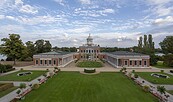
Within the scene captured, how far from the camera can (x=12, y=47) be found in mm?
53531

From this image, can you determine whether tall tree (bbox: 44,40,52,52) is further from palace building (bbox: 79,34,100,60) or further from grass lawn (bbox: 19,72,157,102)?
grass lawn (bbox: 19,72,157,102)

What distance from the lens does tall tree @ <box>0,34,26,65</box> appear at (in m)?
52.6

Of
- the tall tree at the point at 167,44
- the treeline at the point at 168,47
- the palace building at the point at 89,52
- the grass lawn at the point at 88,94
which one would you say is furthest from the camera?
the palace building at the point at 89,52

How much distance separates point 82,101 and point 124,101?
182 inches

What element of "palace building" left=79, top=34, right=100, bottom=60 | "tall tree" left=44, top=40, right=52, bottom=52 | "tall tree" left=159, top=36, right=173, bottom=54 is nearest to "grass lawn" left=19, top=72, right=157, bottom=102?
"tall tree" left=159, top=36, right=173, bottom=54

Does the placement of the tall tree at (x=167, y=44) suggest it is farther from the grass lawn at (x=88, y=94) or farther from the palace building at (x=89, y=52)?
the grass lawn at (x=88, y=94)

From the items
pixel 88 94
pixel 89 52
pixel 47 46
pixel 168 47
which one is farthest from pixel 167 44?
pixel 88 94

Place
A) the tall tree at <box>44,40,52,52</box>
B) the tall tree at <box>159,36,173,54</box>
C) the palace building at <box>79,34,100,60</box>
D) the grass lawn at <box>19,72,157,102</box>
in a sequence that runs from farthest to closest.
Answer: the palace building at <box>79,34,100,60</box>, the tall tree at <box>44,40,52,52</box>, the tall tree at <box>159,36,173,54</box>, the grass lawn at <box>19,72,157,102</box>

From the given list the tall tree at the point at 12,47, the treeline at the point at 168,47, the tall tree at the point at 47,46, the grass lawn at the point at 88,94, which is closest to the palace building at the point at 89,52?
the tall tree at the point at 47,46

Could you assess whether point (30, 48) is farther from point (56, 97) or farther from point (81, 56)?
point (56, 97)

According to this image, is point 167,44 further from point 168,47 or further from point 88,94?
point 88,94

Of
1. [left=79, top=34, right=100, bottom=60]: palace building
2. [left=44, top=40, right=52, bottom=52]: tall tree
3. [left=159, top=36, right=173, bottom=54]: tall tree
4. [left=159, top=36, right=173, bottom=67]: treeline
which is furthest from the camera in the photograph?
[left=79, top=34, right=100, bottom=60]: palace building

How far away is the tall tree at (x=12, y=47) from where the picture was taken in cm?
5259

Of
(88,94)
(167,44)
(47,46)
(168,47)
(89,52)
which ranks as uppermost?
(167,44)
